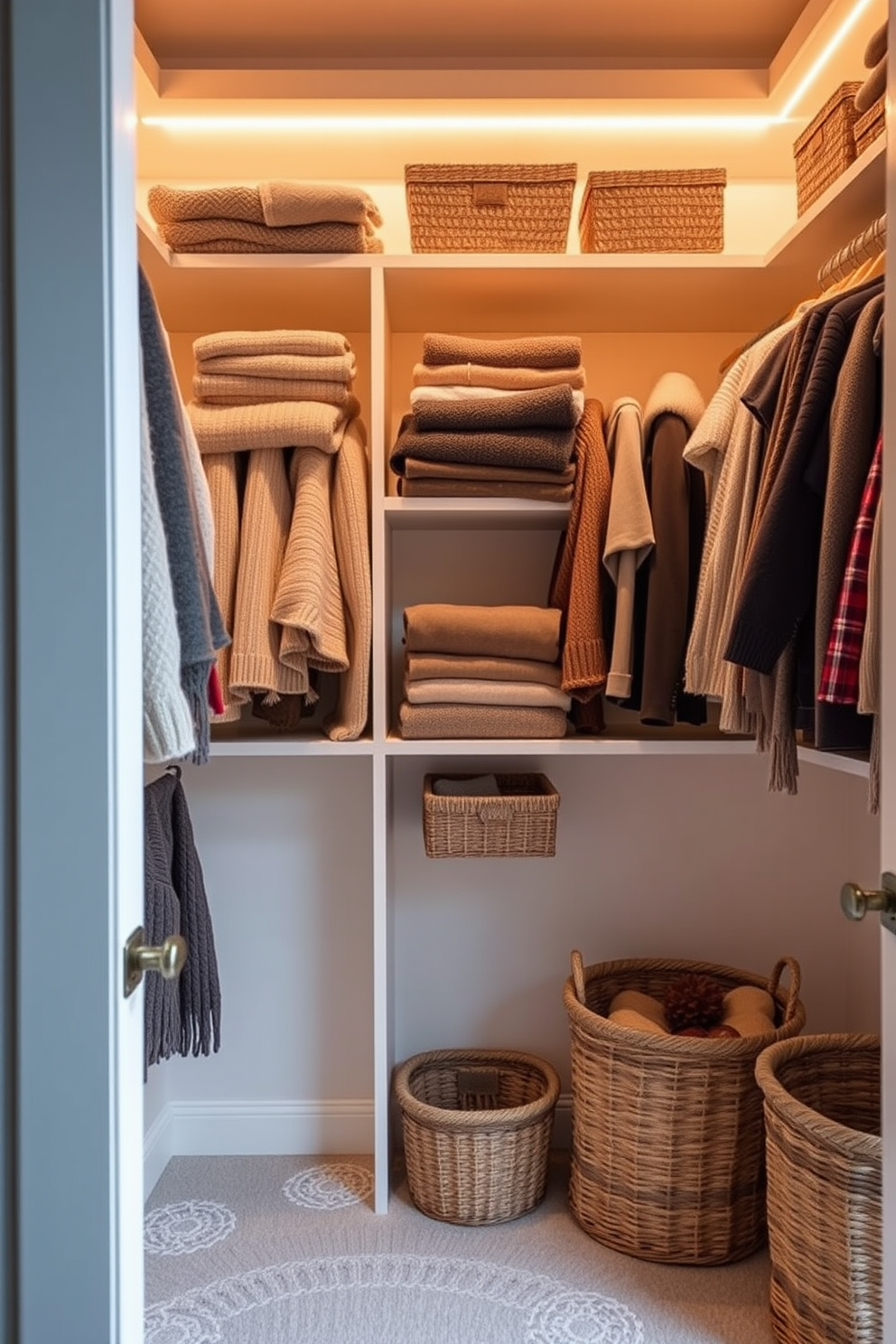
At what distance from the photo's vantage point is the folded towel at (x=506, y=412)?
1.97 meters

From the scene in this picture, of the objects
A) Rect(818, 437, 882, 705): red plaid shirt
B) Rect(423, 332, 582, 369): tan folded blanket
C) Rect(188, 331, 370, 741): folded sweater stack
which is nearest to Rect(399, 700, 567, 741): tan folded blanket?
Rect(188, 331, 370, 741): folded sweater stack

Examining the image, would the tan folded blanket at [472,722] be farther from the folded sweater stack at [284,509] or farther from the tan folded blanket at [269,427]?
the tan folded blanket at [269,427]

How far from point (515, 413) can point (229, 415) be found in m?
0.56

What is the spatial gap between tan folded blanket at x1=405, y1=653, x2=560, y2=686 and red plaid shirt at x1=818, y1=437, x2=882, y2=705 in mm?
781

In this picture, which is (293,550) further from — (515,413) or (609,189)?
(609,189)

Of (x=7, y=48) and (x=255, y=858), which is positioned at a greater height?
(x=7, y=48)

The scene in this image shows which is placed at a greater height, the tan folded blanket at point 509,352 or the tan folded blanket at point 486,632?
the tan folded blanket at point 509,352

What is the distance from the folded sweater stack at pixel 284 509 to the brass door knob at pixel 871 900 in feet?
3.63

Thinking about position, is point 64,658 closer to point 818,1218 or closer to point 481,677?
point 481,677

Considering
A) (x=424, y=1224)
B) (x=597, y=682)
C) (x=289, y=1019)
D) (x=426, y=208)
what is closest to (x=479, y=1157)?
(x=424, y=1224)

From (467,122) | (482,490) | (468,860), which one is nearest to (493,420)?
(482,490)

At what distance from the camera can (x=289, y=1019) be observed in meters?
2.40

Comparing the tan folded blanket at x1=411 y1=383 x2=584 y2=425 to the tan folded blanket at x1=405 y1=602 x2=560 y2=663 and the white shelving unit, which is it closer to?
the white shelving unit

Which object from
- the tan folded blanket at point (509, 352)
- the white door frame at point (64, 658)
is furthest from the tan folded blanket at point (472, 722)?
the white door frame at point (64, 658)
